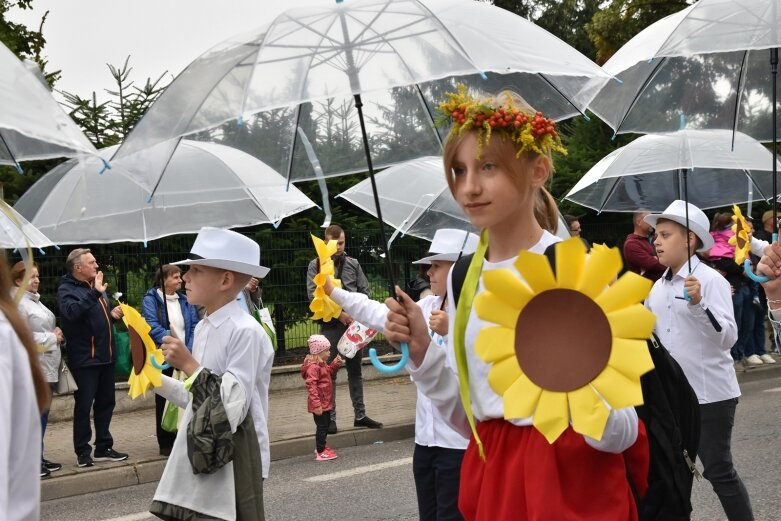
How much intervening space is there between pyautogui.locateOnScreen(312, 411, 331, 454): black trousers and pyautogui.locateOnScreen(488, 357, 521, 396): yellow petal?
21.9 ft

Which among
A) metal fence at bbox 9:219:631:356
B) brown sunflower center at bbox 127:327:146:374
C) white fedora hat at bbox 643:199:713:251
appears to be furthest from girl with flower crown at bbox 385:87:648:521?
metal fence at bbox 9:219:631:356

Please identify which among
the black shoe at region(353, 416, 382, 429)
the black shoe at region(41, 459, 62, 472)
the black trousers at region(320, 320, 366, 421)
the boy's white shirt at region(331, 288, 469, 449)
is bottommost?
the black shoe at region(353, 416, 382, 429)

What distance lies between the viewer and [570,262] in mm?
2121

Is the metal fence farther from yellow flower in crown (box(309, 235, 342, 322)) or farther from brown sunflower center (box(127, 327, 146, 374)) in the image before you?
brown sunflower center (box(127, 327, 146, 374))

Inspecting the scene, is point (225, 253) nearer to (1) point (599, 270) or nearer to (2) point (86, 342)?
(1) point (599, 270)

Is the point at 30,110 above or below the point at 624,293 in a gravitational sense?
above

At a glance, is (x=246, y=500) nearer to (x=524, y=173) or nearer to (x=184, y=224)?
(x=524, y=173)

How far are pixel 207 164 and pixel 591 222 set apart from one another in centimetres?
1081

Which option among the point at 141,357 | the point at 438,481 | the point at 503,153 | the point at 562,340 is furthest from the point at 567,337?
the point at 141,357

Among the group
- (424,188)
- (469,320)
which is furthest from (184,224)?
(469,320)

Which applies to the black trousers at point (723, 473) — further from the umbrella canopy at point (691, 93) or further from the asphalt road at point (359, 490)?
the umbrella canopy at point (691, 93)

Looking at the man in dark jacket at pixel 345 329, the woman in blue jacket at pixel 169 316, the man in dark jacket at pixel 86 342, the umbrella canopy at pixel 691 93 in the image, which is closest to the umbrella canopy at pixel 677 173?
the umbrella canopy at pixel 691 93

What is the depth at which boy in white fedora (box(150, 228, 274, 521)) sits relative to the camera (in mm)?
3893

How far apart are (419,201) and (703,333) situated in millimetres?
2684
